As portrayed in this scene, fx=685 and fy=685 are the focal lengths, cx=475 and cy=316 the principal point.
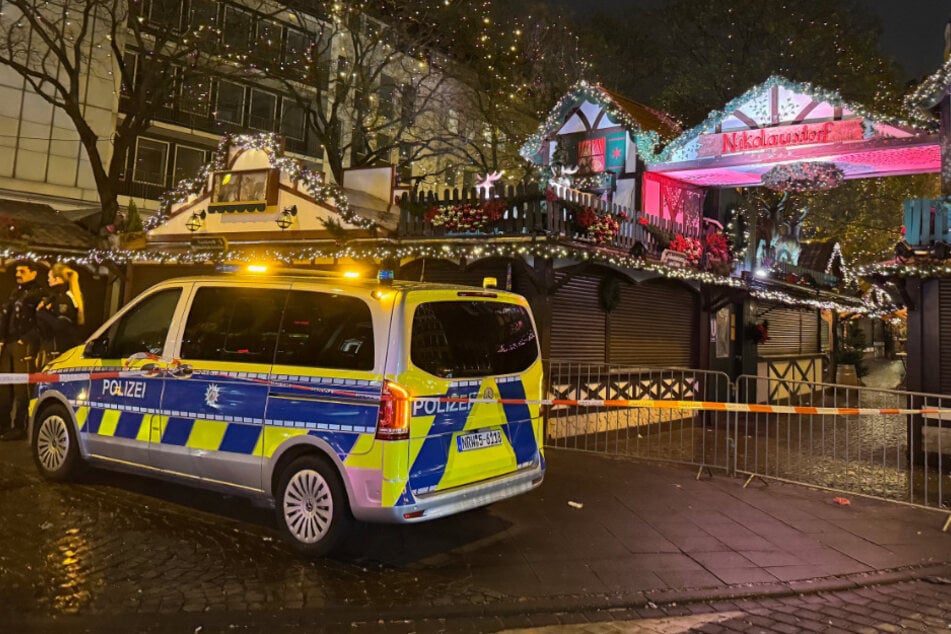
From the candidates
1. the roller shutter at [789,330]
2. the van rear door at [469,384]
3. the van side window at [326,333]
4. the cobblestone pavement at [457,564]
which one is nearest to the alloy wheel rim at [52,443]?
the cobblestone pavement at [457,564]

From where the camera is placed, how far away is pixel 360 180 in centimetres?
1439

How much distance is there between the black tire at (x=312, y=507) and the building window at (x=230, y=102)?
2657 centimetres

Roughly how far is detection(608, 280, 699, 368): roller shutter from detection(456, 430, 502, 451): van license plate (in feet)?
23.7

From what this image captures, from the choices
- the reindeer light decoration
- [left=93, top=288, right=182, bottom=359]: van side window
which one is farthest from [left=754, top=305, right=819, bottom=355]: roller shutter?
[left=93, top=288, right=182, bottom=359]: van side window

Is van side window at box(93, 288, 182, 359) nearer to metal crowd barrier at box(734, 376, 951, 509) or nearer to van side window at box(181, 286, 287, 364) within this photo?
van side window at box(181, 286, 287, 364)

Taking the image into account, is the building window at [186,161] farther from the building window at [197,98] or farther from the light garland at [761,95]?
the light garland at [761,95]

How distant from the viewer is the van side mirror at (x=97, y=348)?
6578 millimetres

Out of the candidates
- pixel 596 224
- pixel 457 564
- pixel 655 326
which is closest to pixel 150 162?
pixel 655 326

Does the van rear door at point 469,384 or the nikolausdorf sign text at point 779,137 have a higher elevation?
the nikolausdorf sign text at point 779,137

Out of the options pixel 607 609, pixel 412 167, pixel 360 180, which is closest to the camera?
pixel 607 609

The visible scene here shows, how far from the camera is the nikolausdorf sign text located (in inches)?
491

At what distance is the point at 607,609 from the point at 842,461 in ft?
23.6

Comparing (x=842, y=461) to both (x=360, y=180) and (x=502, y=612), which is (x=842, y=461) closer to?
(x=502, y=612)

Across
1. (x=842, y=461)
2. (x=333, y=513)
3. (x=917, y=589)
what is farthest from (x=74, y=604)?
(x=842, y=461)
